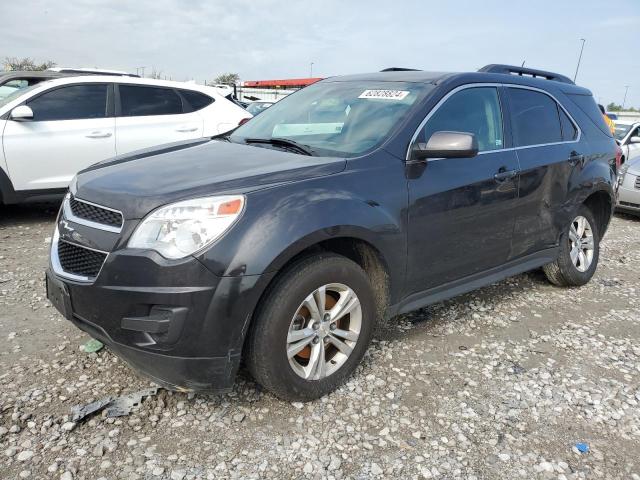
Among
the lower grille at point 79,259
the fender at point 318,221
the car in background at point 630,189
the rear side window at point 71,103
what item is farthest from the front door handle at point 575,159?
the rear side window at point 71,103

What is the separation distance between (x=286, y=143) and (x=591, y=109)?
3069 millimetres

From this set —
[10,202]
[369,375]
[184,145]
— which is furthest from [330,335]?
Result: [10,202]

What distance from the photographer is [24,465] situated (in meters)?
2.21

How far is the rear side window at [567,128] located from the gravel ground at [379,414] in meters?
1.53

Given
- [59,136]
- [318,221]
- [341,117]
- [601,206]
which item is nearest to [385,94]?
[341,117]

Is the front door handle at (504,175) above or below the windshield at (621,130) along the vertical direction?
below

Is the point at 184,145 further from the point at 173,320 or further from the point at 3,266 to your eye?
the point at 3,266

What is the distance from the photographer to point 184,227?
2270 mm

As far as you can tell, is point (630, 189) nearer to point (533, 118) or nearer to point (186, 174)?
point (533, 118)

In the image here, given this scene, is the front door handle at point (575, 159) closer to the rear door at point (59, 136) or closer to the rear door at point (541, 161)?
the rear door at point (541, 161)

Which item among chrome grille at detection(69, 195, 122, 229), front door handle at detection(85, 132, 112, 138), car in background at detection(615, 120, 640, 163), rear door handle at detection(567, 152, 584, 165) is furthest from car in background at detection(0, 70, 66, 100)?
car in background at detection(615, 120, 640, 163)

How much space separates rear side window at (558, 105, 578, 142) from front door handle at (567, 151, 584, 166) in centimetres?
13

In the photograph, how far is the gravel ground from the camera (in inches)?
91.2

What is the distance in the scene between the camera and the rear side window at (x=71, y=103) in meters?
5.84
